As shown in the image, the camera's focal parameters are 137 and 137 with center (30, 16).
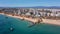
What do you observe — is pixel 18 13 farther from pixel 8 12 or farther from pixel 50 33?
pixel 50 33

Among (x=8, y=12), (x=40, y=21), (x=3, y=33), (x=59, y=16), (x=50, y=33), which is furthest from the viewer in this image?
(x=8, y=12)

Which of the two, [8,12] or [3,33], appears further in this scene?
[8,12]

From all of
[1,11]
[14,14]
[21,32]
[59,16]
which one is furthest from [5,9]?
[21,32]

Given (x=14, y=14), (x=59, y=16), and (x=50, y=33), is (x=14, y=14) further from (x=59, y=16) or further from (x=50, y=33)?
(x=50, y=33)

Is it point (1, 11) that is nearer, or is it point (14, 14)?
point (14, 14)

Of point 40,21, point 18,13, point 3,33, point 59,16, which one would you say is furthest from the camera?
point 18,13

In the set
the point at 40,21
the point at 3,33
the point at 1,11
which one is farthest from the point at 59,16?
the point at 1,11

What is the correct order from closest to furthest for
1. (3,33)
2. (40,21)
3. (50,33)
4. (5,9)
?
(3,33) → (50,33) → (40,21) → (5,9)

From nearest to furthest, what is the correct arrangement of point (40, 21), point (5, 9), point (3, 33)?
point (3, 33) → point (40, 21) → point (5, 9)

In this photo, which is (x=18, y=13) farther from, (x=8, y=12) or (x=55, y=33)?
(x=55, y=33)
